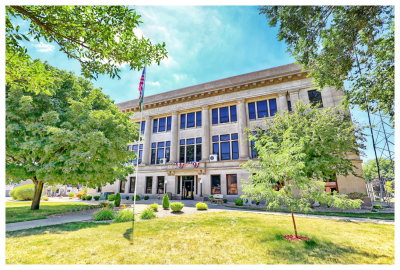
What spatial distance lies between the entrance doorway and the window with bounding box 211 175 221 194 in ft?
10.1

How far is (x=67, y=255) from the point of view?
4.83 meters

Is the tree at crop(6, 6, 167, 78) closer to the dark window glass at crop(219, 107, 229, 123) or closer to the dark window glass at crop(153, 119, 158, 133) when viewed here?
the dark window glass at crop(219, 107, 229, 123)

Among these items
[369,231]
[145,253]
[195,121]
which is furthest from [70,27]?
[195,121]

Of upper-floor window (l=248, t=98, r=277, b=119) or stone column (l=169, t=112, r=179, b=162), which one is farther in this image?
stone column (l=169, t=112, r=179, b=162)

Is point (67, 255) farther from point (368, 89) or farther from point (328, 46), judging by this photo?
point (368, 89)

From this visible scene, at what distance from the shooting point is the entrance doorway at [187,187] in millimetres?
24547

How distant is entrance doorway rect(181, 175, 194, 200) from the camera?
24.5 m

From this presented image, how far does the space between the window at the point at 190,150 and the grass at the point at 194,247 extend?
17857 mm

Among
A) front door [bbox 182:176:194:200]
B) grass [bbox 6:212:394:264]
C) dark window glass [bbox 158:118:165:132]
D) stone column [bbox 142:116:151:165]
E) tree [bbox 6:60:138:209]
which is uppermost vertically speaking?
dark window glass [bbox 158:118:165:132]

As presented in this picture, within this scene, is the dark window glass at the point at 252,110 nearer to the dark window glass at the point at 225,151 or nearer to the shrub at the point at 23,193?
the dark window glass at the point at 225,151

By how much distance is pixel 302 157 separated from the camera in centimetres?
884

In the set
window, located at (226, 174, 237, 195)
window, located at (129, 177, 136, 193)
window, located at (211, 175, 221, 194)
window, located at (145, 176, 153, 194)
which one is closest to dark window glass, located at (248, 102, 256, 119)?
window, located at (226, 174, 237, 195)

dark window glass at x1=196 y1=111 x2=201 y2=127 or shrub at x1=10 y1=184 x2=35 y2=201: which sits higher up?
dark window glass at x1=196 y1=111 x2=201 y2=127

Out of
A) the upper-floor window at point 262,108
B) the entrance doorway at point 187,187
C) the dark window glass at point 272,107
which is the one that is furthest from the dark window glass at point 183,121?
the dark window glass at point 272,107
